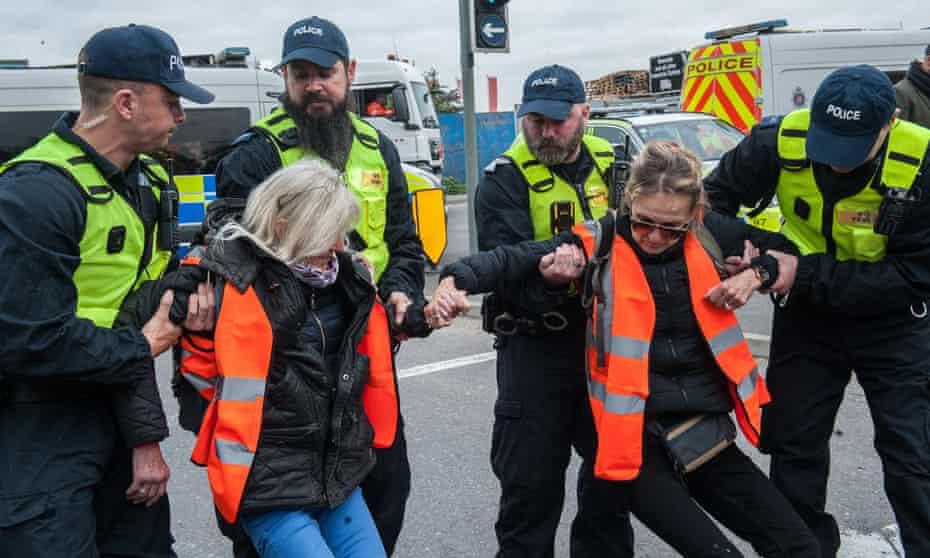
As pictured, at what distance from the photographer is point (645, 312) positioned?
104 inches

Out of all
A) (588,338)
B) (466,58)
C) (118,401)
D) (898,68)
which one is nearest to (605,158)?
(588,338)

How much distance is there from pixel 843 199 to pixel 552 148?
102cm

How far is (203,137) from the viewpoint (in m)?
11.8

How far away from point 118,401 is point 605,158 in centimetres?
192

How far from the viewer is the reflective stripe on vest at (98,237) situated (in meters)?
2.16

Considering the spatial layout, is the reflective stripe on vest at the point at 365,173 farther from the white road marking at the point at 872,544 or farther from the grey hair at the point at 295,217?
the white road marking at the point at 872,544

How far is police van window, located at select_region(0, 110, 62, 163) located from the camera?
11078 millimetres

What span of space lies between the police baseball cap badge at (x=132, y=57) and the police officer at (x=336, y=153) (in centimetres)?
64

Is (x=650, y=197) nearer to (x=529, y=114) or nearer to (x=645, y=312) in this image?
(x=645, y=312)

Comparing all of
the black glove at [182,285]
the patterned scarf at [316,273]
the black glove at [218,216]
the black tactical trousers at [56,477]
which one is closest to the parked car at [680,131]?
the black glove at [218,216]

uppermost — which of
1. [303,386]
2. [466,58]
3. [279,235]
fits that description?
[466,58]

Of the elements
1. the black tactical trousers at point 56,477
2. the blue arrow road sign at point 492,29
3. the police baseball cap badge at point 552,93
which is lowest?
the black tactical trousers at point 56,477

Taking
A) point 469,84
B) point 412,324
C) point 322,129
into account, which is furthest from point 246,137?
point 469,84

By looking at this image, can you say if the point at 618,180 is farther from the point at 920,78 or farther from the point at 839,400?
the point at 920,78
